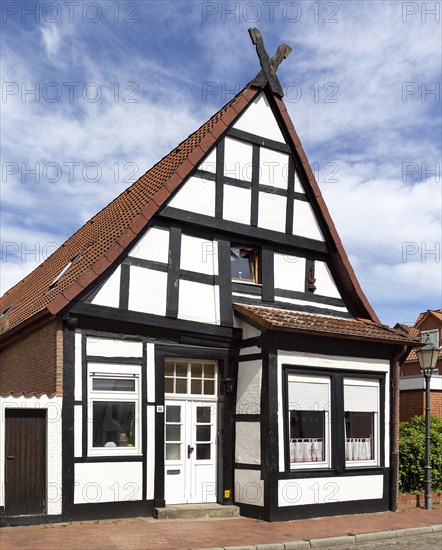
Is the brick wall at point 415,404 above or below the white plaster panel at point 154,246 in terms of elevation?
below

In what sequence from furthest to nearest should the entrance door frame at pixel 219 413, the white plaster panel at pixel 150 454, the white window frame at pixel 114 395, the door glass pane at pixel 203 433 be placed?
the door glass pane at pixel 203 433
the entrance door frame at pixel 219 413
the white plaster panel at pixel 150 454
the white window frame at pixel 114 395

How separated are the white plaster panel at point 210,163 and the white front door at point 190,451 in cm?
452

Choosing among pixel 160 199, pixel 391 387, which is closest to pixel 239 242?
pixel 160 199

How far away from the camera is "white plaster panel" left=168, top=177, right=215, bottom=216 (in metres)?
13.6

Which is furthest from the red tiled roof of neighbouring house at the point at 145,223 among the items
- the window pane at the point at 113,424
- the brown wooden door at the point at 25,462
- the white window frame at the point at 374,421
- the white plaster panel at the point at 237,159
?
the window pane at the point at 113,424

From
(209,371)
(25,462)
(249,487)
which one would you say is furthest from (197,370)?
(25,462)

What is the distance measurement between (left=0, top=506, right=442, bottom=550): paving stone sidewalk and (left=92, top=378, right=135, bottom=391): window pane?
2.19 m

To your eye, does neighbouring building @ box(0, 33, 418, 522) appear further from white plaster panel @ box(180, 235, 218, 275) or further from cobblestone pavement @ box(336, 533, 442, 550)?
cobblestone pavement @ box(336, 533, 442, 550)

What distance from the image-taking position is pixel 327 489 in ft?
44.3

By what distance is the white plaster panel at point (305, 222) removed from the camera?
15125 millimetres

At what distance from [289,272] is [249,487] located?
4.45 m

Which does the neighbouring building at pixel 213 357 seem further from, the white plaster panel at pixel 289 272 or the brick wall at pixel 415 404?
the brick wall at pixel 415 404

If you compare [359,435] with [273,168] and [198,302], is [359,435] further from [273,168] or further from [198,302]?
[273,168]

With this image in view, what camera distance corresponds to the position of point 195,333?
13477 millimetres
